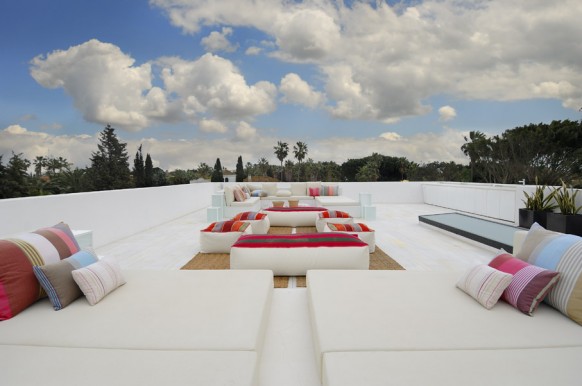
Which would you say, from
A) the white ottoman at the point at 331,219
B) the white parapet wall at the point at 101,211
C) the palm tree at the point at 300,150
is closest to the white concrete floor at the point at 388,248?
the white parapet wall at the point at 101,211

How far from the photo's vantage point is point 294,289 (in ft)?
9.00

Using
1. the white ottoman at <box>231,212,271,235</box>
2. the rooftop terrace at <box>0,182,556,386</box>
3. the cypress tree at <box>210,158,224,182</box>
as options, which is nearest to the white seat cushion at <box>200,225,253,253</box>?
the rooftop terrace at <box>0,182,556,386</box>

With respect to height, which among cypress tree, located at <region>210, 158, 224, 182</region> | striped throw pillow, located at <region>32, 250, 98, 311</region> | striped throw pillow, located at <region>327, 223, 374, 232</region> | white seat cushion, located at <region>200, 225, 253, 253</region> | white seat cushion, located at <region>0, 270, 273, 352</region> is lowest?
white seat cushion, located at <region>200, 225, 253, 253</region>

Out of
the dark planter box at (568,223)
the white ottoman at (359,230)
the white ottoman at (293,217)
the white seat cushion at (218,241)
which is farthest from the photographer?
the white ottoman at (293,217)

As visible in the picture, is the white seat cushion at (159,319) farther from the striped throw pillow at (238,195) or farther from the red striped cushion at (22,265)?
the striped throw pillow at (238,195)

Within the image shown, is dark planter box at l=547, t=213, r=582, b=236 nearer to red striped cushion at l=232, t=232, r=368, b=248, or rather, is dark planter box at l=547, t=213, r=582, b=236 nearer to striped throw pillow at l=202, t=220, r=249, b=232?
red striped cushion at l=232, t=232, r=368, b=248

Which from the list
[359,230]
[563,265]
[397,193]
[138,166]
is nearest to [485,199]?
[397,193]

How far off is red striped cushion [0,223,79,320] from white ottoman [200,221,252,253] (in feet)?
8.59

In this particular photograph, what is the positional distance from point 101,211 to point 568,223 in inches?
292

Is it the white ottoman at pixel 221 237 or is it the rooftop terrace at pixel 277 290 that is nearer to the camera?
the rooftop terrace at pixel 277 290

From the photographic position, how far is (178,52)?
59.9 ft

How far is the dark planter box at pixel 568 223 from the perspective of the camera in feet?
17.0

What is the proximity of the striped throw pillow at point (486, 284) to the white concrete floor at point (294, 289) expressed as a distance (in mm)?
1033

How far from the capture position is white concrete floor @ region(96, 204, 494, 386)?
171 cm
